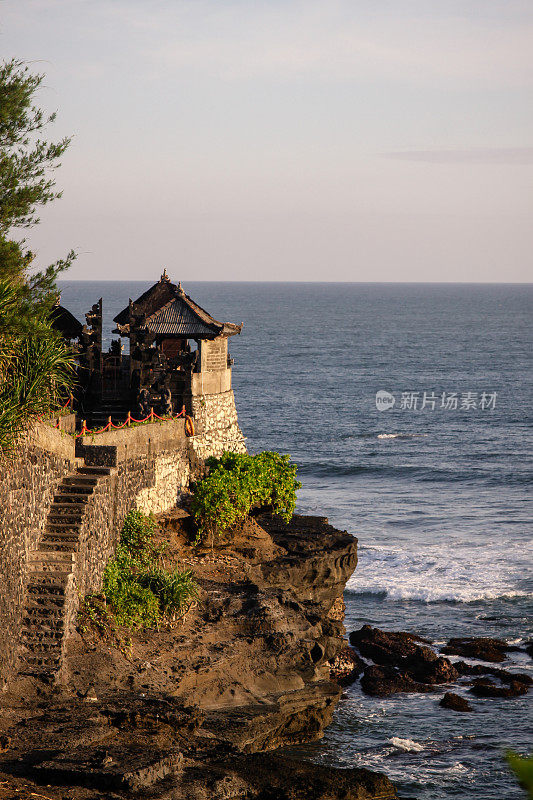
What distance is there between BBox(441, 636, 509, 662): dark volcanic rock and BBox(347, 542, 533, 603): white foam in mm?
5493

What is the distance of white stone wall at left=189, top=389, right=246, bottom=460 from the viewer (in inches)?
1260

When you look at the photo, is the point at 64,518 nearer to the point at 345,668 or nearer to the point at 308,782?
the point at 308,782

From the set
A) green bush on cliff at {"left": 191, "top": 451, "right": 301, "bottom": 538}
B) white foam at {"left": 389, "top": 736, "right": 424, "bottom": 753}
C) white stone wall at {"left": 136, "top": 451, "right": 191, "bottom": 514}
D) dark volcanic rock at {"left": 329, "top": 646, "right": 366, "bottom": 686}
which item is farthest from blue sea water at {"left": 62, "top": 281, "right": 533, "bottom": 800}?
white stone wall at {"left": 136, "top": 451, "right": 191, "bottom": 514}

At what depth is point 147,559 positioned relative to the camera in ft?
81.7

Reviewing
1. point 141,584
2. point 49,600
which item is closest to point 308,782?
point 49,600

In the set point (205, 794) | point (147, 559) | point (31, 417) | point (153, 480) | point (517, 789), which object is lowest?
point (517, 789)

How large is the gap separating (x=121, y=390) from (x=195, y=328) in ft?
11.3

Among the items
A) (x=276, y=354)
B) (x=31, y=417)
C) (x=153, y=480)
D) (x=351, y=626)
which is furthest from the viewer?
(x=276, y=354)

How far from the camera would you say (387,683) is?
30188 millimetres

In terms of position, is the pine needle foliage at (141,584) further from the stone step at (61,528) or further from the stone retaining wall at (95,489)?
the stone step at (61,528)

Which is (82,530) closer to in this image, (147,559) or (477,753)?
(147,559)

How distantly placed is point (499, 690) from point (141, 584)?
42.2 ft

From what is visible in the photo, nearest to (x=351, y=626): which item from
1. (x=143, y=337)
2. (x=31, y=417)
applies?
(x=143, y=337)

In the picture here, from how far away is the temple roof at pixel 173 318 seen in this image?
32938 millimetres
